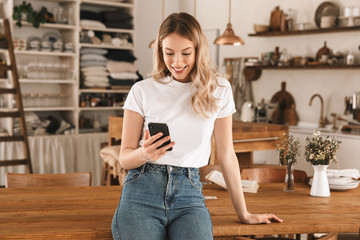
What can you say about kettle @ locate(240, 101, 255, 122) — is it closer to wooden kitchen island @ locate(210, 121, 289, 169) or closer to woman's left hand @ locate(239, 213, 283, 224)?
wooden kitchen island @ locate(210, 121, 289, 169)

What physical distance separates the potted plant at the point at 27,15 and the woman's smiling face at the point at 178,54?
4.12 m

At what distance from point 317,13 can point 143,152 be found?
480 cm

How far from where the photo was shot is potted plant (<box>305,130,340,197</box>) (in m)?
2.55

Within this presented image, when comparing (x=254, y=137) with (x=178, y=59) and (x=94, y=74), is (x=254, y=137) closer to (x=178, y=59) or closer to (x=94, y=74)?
(x=94, y=74)

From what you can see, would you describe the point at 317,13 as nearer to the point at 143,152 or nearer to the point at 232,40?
the point at 232,40

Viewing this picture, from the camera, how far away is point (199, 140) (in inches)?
79.4

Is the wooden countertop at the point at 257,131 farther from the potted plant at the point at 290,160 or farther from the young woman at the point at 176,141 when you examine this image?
the young woman at the point at 176,141

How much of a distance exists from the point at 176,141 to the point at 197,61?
34cm

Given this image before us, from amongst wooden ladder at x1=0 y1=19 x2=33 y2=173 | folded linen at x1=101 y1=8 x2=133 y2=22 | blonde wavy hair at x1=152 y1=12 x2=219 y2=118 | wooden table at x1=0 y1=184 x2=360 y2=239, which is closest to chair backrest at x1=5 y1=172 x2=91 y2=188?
wooden table at x1=0 y1=184 x2=360 y2=239

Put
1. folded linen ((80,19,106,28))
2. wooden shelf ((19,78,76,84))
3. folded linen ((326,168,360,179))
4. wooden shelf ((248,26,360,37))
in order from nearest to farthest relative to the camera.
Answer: folded linen ((326,168,360,179)), wooden shelf ((248,26,360,37)), wooden shelf ((19,78,76,84)), folded linen ((80,19,106,28))

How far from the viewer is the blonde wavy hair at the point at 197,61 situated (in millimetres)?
1990

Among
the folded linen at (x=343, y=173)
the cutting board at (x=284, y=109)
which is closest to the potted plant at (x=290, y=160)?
the folded linen at (x=343, y=173)

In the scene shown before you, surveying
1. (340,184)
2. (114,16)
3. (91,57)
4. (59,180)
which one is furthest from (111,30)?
(340,184)

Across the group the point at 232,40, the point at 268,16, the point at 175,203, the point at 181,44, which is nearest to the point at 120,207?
the point at 175,203
